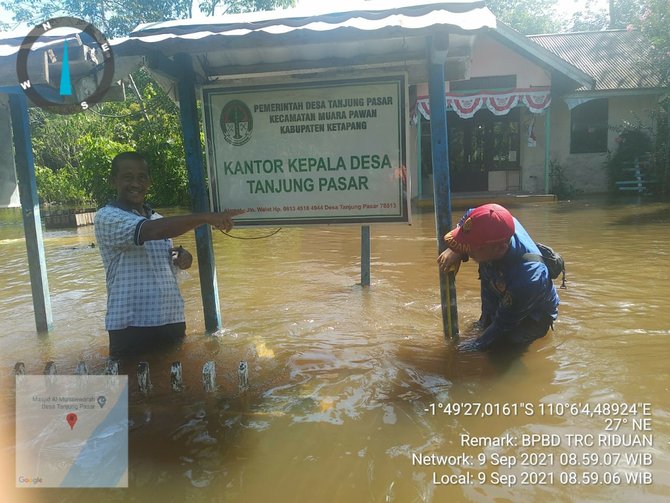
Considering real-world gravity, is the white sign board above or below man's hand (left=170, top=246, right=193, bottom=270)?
above

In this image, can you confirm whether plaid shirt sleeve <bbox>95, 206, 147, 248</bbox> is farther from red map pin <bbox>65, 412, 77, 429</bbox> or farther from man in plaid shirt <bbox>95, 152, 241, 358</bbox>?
red map pin <bbox>65, 412, 77, 429</bbox>

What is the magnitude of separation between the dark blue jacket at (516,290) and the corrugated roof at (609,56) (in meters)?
14.5

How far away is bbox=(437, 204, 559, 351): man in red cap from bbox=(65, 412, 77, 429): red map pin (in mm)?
2372

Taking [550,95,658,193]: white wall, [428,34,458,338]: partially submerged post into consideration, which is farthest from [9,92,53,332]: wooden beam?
[550,95,658,193]: white wall

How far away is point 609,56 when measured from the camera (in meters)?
17.9

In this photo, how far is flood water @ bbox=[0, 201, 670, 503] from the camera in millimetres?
2256

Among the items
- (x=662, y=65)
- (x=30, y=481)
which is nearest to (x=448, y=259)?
(x=30, y=481)

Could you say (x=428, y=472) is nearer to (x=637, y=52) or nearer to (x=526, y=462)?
(x=526, y=462)

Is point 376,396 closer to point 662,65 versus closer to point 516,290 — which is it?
point 516,290

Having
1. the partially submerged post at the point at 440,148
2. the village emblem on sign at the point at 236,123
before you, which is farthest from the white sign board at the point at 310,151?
the partially submerged post at the point at 440,148

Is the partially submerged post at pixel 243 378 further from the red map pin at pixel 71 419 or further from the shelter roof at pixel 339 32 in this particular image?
the shelter roof at pixel 339 32

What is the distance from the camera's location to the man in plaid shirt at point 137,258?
9.68ft

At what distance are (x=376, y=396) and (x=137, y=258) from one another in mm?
1656

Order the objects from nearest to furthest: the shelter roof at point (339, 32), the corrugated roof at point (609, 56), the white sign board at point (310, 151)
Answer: the shelter roof at point (339, 32), the white sign board at point (310, 151), the corrugated roof at point (609, 56)
